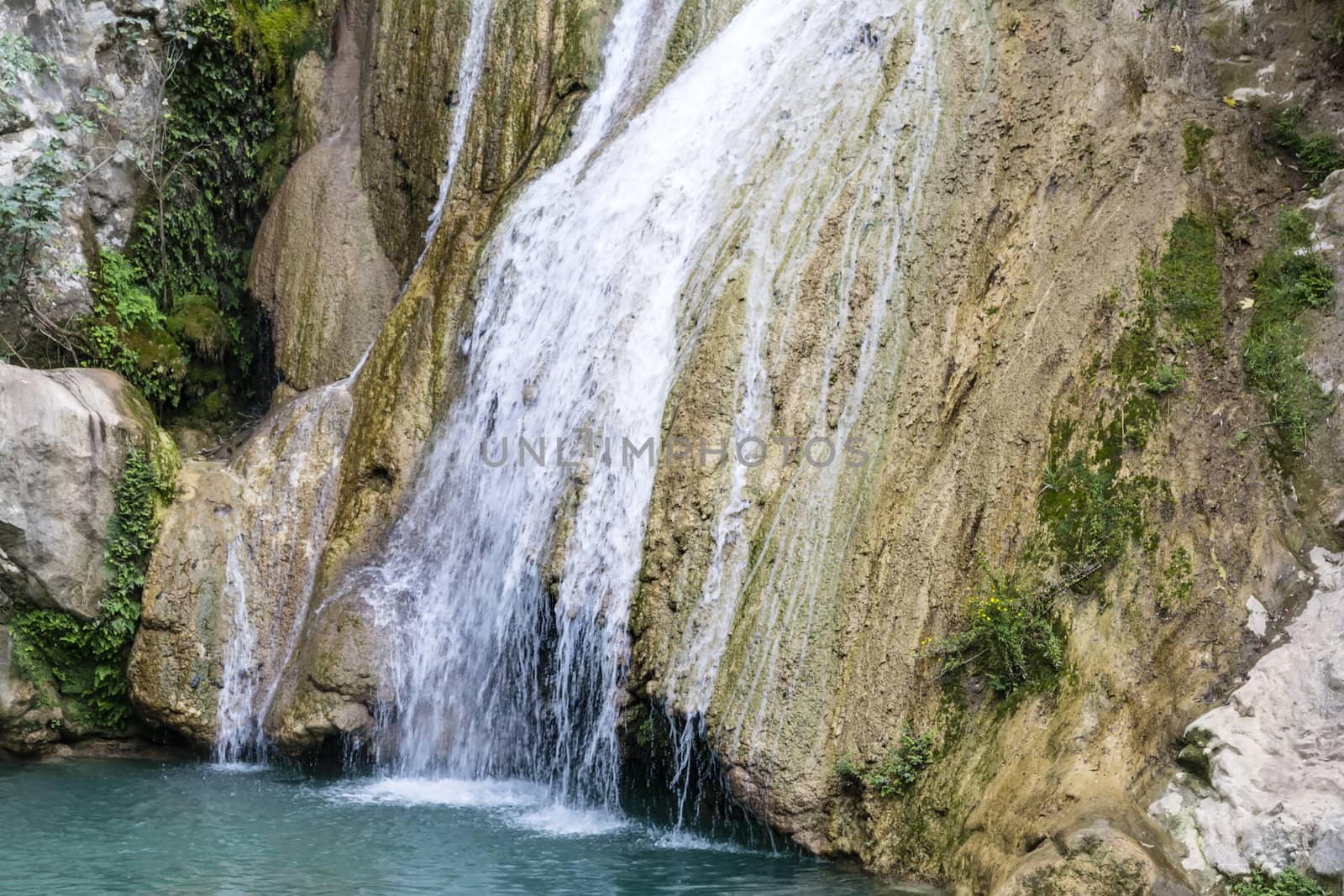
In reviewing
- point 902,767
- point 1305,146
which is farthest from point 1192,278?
point 902,767

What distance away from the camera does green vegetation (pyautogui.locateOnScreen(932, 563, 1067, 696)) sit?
7738 mm

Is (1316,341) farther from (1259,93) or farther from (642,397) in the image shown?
(642,397)

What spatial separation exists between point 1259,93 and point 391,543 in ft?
26.7

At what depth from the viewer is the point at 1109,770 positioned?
7051 mm

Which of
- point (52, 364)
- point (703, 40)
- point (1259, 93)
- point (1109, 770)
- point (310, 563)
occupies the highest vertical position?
point (703, 40)

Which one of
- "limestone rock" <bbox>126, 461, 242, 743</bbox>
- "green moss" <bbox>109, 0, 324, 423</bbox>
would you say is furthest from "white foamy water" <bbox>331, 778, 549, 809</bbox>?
"green moss" <bbox>109, 0, 324, 423</bbox>

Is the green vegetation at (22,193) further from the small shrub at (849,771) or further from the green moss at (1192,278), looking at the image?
the green moss at (1192,278)

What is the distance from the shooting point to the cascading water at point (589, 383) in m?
9.55

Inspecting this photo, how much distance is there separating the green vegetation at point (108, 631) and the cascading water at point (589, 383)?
2.32m

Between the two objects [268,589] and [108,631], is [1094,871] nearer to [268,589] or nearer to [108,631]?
[268,589]

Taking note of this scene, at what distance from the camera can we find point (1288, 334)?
830 cm

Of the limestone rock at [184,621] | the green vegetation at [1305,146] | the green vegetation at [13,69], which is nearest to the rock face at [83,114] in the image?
the green vegetation at [13,69]

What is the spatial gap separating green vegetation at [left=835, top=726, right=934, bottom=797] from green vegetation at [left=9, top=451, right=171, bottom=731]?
22.9 ft

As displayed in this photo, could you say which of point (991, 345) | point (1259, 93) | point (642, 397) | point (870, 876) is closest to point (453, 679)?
point (642, 397)
